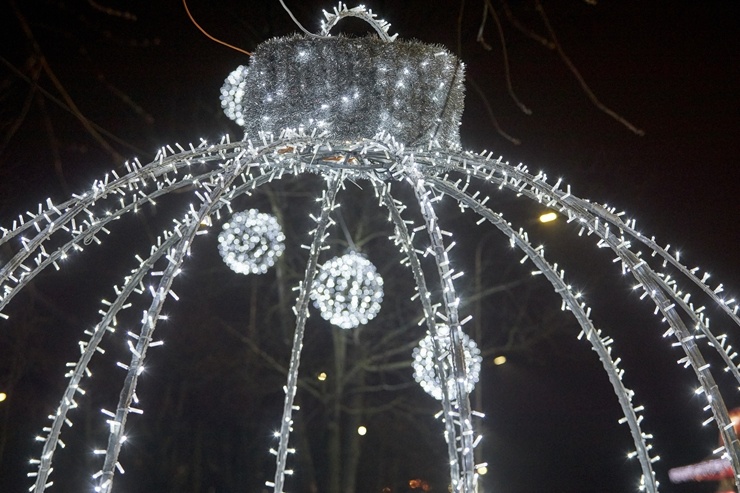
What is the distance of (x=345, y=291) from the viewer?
4129 mm

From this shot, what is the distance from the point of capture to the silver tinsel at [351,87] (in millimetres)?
2604

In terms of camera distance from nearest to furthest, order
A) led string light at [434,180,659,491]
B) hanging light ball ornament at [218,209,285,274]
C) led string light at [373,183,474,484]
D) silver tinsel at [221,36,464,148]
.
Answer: silver tinsel at [221,36,464,148], led string light at [434,180,659,491], led string light at [373,183,474,484], hanging light ball ornament at [218,209,285,274]

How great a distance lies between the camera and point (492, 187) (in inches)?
336

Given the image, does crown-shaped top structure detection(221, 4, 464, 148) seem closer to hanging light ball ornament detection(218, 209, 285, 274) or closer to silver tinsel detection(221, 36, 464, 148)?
silver tinsel detection(221, 36, 464, 148)

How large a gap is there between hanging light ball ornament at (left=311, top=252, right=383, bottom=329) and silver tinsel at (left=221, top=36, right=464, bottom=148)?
4.97 ft

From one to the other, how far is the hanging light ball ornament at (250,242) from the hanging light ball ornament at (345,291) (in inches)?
10.7

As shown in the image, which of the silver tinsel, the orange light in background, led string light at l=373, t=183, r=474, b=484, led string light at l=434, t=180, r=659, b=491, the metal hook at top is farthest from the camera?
the orange light in background

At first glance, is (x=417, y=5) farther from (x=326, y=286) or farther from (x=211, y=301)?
(x=326, y=286)

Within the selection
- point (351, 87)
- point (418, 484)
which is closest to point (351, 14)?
point (351, 87)

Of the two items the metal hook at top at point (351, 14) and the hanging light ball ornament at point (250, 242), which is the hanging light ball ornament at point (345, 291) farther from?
the metal hook at top at point (351, 14)

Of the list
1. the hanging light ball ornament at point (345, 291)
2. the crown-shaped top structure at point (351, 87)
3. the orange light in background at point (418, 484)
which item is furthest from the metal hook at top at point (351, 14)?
the orange light in background at point (418, 484)

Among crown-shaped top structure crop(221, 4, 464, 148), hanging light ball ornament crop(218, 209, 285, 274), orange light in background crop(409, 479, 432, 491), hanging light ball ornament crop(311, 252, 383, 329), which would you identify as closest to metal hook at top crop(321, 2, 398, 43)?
crown-shaped top structure crop(221, 4, 464, 148)

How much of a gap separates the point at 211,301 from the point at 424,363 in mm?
4843

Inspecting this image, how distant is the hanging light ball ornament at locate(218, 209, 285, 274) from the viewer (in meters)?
4.02
